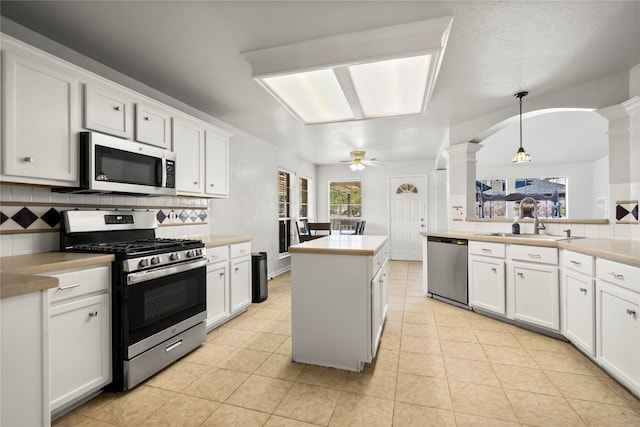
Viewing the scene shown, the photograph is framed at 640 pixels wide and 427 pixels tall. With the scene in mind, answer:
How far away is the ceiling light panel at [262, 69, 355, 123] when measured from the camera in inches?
90.5

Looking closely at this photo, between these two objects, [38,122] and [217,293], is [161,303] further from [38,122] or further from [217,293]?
[38,122]

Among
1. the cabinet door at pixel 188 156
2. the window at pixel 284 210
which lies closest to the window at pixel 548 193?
the window at pixel 284 210

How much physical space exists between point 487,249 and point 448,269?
2.05ft

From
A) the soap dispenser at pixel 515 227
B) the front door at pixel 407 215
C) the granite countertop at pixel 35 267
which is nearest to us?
the granite countertop at pixel 35 267

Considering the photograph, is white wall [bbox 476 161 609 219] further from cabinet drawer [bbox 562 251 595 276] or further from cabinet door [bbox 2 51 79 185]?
cabinet door [bbox 2 51 79 185]

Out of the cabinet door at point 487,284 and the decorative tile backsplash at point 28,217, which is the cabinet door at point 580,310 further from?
the decorative tile backsplash at point 28,217

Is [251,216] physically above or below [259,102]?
below

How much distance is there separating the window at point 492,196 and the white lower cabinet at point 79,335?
8131mm

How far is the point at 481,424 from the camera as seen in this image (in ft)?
5.26

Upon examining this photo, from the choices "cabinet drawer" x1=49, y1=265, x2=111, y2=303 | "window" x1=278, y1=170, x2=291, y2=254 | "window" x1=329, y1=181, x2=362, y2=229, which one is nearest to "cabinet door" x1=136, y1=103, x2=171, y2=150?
"cabinet drawer" x1=49, y1=265, x2=111, y2=303

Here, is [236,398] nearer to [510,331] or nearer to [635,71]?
[510,331]

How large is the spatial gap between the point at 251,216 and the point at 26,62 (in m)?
3.10

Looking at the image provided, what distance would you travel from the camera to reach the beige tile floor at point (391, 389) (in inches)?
65.4

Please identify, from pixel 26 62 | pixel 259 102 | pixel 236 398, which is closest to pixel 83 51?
pixel 26 62
